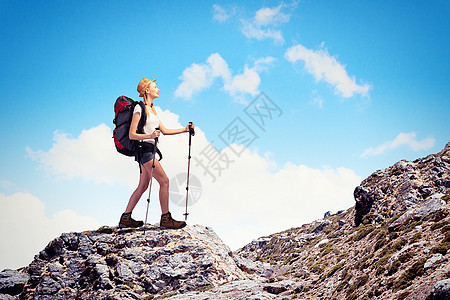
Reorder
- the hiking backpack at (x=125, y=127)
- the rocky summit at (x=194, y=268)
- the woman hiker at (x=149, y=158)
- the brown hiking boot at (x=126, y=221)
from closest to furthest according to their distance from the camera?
the woman hiker at (x=149, y=158)
the hiking backpack at (x=125, y=127)
the brown hiking boot at (x=126, y=221)
the rocky summit at (x=194, y=268)

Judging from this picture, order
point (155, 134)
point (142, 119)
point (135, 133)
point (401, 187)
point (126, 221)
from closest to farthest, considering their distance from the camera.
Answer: point (135, 133)
point (155, 134)
point (142, 119)
point (126, 221)
point (401, 187)

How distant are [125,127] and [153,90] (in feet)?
6.60

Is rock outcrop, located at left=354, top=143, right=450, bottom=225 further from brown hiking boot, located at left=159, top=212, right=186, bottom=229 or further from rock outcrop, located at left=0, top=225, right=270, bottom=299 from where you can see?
brown hiking boot, located at left=159, top=212, right=186, bottom=229

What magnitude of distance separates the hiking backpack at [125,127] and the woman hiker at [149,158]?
21 centimetres

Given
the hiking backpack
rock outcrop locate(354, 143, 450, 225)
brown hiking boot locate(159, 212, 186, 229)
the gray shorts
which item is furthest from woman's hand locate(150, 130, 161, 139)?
rock outcrop locate(354, 143, 450, 225)

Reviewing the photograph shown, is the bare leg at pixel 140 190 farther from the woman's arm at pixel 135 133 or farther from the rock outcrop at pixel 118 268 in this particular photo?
the rock outcrop at pixel 118 268

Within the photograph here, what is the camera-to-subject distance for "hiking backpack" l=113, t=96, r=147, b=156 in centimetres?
1268

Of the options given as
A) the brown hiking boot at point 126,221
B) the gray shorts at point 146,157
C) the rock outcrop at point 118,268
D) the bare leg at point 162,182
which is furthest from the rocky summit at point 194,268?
the gray shorts at point 146,157

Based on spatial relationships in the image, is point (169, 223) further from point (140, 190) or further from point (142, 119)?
point (142, 119)

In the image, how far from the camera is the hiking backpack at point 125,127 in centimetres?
1268

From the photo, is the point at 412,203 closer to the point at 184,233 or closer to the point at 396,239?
the point at 396,239

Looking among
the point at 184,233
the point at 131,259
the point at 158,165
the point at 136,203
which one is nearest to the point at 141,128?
the point at 158,165

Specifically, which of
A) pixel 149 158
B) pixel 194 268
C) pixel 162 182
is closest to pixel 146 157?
pixel 149 158

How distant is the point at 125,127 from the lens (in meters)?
12.8
